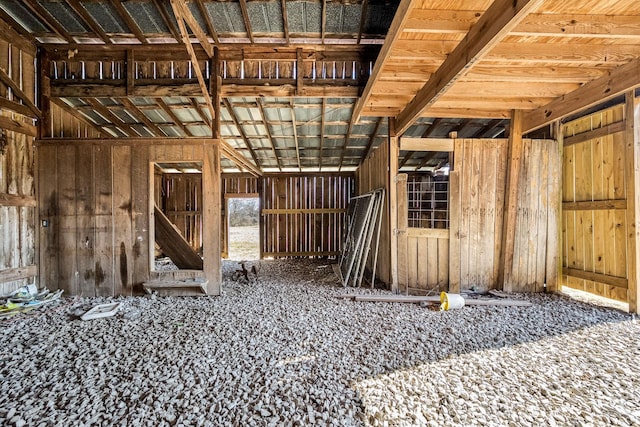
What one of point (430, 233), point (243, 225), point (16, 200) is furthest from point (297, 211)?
point (243, 225)

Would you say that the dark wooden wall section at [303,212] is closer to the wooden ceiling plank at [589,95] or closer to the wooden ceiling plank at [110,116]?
the wooden ceiling plank at [110,116]

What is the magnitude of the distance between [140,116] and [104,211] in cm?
234

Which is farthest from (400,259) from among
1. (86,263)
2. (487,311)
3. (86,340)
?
(86,263)

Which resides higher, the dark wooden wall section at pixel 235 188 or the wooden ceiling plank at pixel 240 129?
the wooden ceiling plank at pixel 240 129

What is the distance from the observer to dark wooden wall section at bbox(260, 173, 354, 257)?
9094 millimetres

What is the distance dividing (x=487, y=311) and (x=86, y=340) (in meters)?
4.84

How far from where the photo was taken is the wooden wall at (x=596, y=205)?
399cm

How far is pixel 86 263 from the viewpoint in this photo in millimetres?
4828

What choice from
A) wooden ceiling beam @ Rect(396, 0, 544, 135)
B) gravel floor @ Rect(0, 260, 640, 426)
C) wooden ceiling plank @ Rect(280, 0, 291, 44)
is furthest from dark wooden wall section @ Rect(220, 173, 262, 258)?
wooden ceiling beam @ Rect(396, 0, 544, 135)

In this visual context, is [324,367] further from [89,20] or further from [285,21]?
[89,20]

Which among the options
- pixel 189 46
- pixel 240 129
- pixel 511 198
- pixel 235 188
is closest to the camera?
pixel 189 46

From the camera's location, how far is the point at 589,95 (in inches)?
138

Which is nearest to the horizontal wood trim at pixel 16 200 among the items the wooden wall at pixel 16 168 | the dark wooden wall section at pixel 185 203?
the wooden wall at pixel 16 168

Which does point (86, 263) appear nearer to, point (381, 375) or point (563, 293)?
point (381, 375)
